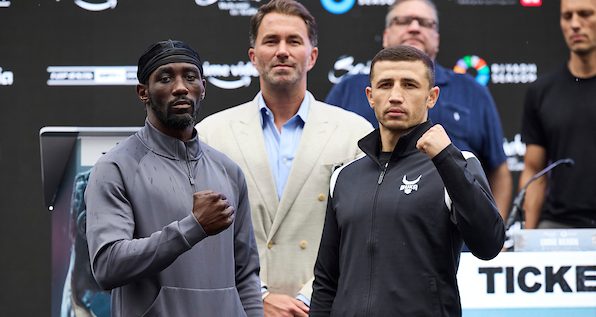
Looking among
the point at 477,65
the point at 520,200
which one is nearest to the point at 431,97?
the point at 520,200

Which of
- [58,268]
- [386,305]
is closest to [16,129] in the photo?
[58,268]

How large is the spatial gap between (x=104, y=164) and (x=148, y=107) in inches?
10.0

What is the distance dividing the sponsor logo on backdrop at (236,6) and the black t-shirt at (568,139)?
1623 mm

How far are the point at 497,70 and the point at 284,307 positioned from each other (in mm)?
2728

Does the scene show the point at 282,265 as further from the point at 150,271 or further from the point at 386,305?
the point at 150,271

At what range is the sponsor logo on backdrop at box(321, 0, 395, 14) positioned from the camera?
610 cm

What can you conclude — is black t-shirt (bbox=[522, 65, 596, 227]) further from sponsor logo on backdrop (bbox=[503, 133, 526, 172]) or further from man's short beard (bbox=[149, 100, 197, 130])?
man's short beard (bbox=[149, 100, 197, 130])

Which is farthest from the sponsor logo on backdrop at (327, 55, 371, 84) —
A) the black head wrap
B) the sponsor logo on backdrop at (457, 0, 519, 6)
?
the black head wrap

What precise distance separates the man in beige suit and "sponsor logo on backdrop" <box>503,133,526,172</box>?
80.4 inches

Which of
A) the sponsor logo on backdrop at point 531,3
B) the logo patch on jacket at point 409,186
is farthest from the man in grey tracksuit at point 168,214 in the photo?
the sponsor logo on backdrop at point 531,3

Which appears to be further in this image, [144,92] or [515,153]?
[515,153]

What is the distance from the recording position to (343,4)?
614 centimetres

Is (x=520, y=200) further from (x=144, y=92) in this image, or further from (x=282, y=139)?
(x=144, y=92)

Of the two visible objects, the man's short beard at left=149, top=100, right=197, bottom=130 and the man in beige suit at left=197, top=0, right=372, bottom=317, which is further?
the man in beige suit at left=197, top=0, right=372, bottom=317
